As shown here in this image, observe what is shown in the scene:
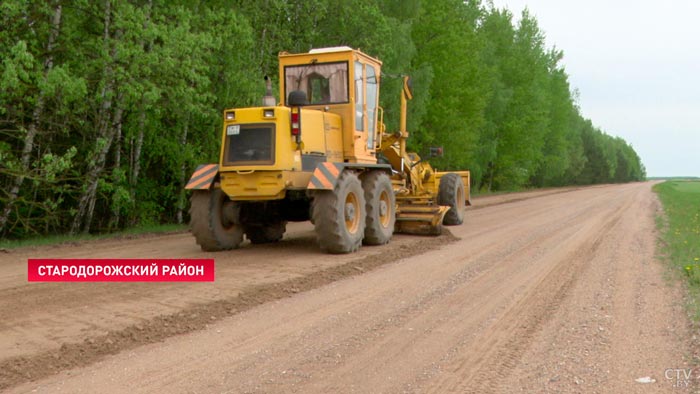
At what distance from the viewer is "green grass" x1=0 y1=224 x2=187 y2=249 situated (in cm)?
1222

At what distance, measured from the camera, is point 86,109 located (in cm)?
1338

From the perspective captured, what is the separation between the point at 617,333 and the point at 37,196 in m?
13.6

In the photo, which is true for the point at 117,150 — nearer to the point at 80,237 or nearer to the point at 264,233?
the point at 80,237

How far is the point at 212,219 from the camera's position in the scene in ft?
35.1

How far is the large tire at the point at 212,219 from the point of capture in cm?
1066

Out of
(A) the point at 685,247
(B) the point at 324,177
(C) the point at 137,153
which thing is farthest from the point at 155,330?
(C) the point at 137,153

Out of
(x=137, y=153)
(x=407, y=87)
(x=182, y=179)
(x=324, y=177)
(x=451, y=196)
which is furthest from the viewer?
(x=182, y=179)

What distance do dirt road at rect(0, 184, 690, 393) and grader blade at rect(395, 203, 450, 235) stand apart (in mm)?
3030

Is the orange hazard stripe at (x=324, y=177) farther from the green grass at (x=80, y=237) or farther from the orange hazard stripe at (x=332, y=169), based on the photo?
the green grass at (x=80, y=237)

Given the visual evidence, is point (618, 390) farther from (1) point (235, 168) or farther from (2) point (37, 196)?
(2) point (37, 196)

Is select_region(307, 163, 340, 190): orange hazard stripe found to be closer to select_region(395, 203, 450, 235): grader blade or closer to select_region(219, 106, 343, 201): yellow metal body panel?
select_region(219, 106, 343, 201): yellow metal body panel

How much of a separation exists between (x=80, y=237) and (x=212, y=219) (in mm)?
4680

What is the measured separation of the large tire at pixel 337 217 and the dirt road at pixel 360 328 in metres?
0.43

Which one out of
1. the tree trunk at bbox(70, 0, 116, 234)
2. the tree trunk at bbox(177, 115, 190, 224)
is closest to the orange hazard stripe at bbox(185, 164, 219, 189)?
the tree trunk at bbox(70, 0, 116, 234)
